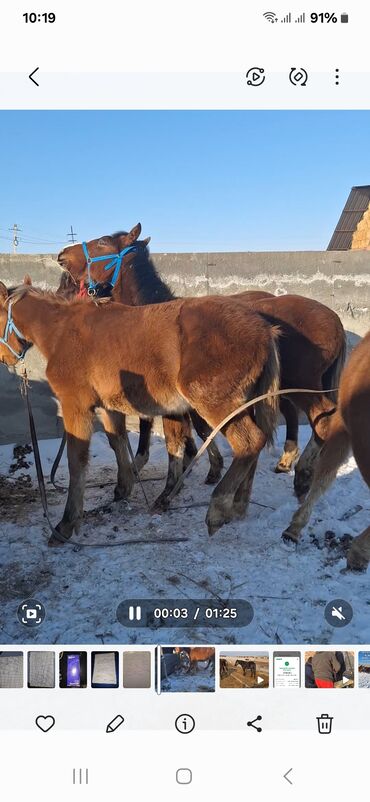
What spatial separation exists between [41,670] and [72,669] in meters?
0.10

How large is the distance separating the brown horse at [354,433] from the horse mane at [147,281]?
2.43 metres

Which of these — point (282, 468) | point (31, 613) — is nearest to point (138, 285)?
point (282, 468)

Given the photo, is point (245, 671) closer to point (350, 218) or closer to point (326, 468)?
point (326, 468)

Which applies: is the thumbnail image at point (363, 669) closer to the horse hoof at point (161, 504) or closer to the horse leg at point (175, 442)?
the horse hoof at point (161, 504)

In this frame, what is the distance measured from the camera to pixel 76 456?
377 centimetres

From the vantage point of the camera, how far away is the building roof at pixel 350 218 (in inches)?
159

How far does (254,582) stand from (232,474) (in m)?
1.23
